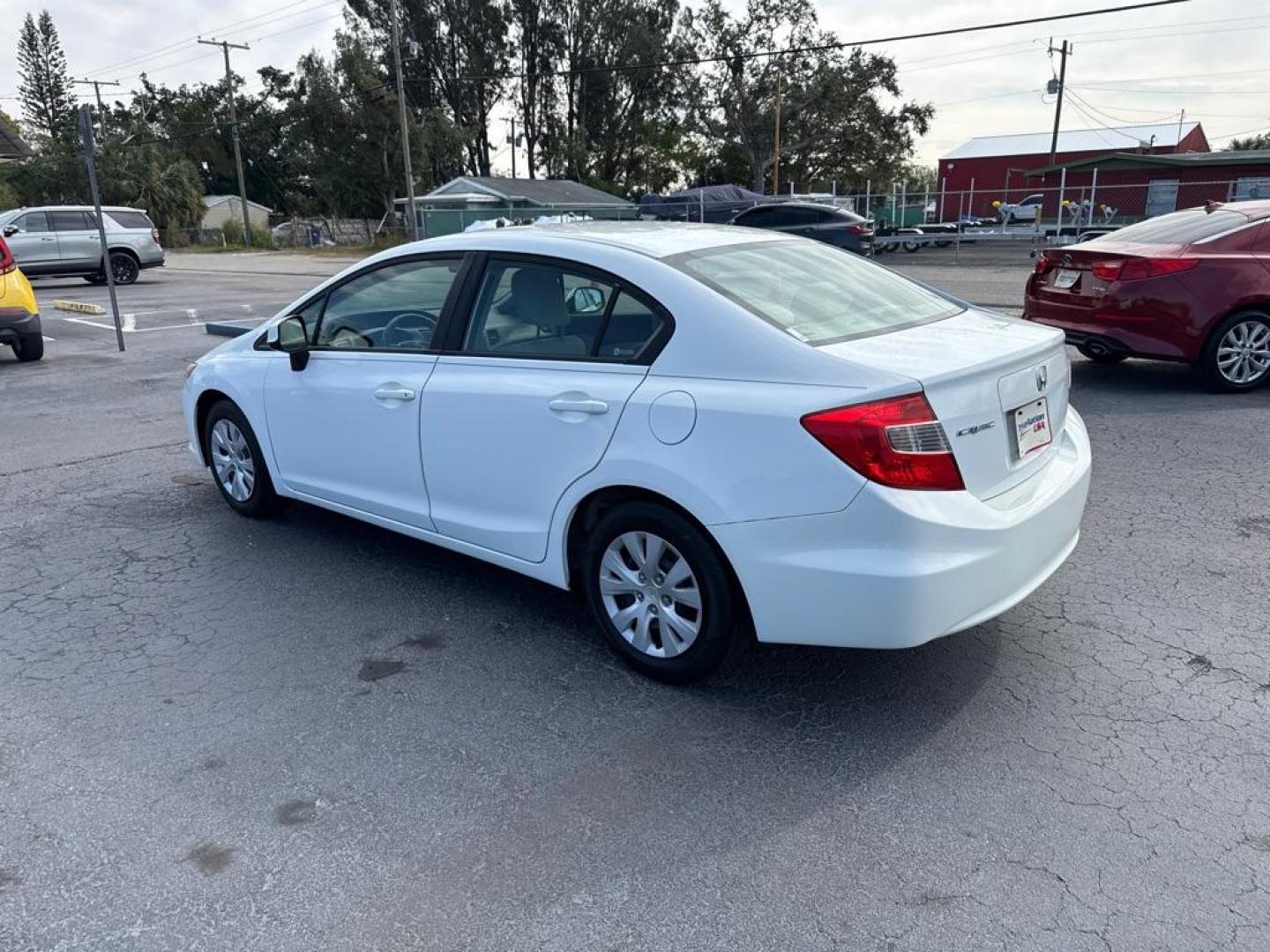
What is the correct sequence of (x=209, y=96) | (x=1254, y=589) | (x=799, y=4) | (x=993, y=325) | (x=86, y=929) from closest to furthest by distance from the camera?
(x=86, y=929)
(x=993, y=325)
(x=1254, y=589)
(x=799, y=4)
(x=209, y=96)

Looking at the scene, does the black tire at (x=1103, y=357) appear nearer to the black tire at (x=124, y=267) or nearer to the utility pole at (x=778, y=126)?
the black tire at (x=124, y=267)

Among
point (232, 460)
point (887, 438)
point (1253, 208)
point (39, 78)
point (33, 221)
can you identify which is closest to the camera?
point (887, 438)

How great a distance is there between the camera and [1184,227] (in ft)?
25.8

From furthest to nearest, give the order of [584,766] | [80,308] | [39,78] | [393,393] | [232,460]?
[39,78]
[80,308]
[232,460]
[393,393]
[584,766]

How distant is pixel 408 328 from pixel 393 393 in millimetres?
317

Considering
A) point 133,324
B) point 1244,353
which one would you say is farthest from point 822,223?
point 1244,353

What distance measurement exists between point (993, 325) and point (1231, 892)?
81.9 inches

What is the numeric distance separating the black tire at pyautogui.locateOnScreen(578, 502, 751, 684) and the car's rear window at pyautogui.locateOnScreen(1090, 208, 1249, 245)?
6.27 meters

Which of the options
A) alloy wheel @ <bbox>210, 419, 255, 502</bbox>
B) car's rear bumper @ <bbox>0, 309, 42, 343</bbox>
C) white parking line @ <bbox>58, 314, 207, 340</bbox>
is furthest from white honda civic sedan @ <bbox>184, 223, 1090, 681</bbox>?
white parking line @ <bbox>58, 314, 207, 340</bbox>

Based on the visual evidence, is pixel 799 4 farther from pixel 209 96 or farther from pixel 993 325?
pixel 993 325

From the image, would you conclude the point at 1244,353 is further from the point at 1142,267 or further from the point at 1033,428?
the point at 1033,428

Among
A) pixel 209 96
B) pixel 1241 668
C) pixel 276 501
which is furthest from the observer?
pixel 209 96

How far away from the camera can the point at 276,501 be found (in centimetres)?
523

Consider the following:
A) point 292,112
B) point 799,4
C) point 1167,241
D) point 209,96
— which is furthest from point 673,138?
point 1167,241
